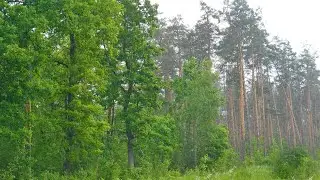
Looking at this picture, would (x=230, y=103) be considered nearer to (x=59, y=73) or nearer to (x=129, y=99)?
(x=129, y=99)

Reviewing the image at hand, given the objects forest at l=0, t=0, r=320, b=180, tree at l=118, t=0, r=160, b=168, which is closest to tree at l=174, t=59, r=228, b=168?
forest at l=0, t=0, r=320, b=180

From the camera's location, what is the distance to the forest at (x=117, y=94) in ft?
64.1

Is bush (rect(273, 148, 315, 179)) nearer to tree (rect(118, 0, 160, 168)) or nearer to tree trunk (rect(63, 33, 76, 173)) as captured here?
tree trunk (rect(63, 33, 76, 173))

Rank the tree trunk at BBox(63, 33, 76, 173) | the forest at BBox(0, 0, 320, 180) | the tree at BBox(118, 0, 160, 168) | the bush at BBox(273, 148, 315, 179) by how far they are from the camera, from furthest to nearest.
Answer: the tree at BBox(118, 0, 160, 168) < the tree trunk at BBox(63, 33, 76, 173) < the forest at BBox(0, 0, 320, 180) < the bush at BBox(273, 148, 315, 179)

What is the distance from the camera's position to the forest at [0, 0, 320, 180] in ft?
64.1

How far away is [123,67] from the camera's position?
28.5 metres

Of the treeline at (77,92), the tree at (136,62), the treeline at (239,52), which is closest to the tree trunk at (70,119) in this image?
the treeline at (77,92)

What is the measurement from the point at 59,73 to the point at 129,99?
742 centimetres

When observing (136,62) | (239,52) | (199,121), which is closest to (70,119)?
(136,62)

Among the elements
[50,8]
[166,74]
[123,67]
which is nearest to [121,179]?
[50,8]

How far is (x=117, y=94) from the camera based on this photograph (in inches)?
1119

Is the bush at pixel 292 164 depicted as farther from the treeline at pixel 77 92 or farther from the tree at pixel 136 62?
the tree at pixel 136 62

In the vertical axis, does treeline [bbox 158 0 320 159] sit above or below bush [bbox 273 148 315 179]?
above

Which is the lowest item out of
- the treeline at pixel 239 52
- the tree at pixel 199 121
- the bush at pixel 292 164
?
the bush at pixel 292 164
